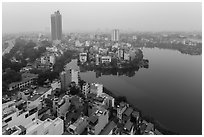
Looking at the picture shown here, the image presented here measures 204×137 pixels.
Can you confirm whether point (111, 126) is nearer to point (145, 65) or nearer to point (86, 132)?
point (86, 132)

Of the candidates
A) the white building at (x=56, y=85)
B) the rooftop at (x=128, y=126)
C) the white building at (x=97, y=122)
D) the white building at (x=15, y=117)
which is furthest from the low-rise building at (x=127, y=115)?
the white building at (x=56, y=85)

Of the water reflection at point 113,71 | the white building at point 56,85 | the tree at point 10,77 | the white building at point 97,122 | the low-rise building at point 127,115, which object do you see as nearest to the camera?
the white building at point 97,122

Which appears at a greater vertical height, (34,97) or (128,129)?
(34,97)

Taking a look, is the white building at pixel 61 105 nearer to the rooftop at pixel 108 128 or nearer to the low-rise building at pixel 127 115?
the rooftop at pixel 108 128

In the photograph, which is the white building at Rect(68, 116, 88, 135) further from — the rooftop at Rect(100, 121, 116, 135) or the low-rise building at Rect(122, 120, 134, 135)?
the low-rise building at Rect(122, 120, 134, 135)

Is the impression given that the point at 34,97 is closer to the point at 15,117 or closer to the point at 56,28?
the point at 15,117

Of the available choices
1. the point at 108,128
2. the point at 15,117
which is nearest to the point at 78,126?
the point at 108,128
